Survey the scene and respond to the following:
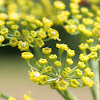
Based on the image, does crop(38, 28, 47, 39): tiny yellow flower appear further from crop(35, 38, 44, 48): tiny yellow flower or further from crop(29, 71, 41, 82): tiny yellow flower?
crop(29, 71, 41, 82): tiny yellow flower

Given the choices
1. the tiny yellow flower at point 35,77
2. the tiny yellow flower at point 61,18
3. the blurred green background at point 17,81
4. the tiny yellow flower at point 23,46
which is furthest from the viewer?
the blurred green background at point 17,81

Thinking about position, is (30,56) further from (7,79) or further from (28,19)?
(7,79)

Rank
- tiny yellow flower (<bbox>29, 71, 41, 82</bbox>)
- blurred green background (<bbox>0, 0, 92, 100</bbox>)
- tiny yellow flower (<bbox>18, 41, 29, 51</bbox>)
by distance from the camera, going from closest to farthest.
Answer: tiny yellow flower (<bbox>29, 71, 41, 82</bbox>) < tiny yellow flower (<bbox>18, 41, 29, 51</bbox>) < blurred green background (<bbox>0, 0, 92, 100</bbox>)

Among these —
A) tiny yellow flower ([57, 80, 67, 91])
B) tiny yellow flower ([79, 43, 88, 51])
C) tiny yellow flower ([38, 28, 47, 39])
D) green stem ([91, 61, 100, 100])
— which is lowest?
green stem ([91, 61, 100, 100])

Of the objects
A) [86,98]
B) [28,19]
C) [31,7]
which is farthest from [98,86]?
[86,98]

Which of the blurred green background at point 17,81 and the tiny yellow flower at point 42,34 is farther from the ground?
the tiny yellow flower at point 42,34

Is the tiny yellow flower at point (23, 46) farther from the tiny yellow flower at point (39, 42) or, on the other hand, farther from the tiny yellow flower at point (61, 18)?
the tiny yellow flower at point (61, 18)

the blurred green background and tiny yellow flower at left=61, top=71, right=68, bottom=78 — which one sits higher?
tiny yellow flower at left=61, top=71, right=68, bottom=78

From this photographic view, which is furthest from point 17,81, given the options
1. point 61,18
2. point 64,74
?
point 64,74

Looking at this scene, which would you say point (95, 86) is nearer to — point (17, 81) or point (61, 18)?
point (61, 18)

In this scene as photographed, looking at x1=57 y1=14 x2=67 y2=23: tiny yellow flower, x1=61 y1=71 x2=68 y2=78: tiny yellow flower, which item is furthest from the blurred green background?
x1=61 y1=71 x2=68 y2=78: tiny yellow flower

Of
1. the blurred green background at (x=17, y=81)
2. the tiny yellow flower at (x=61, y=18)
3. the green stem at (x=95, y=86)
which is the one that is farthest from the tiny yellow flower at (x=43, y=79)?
the blurred green background at (x=17, y=81)

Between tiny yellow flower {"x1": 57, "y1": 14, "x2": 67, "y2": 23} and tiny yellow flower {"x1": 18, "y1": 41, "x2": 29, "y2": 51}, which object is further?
tiny yellow flower {"x1": 57, "y1": 14, "x2": 67, "y2": 23}
